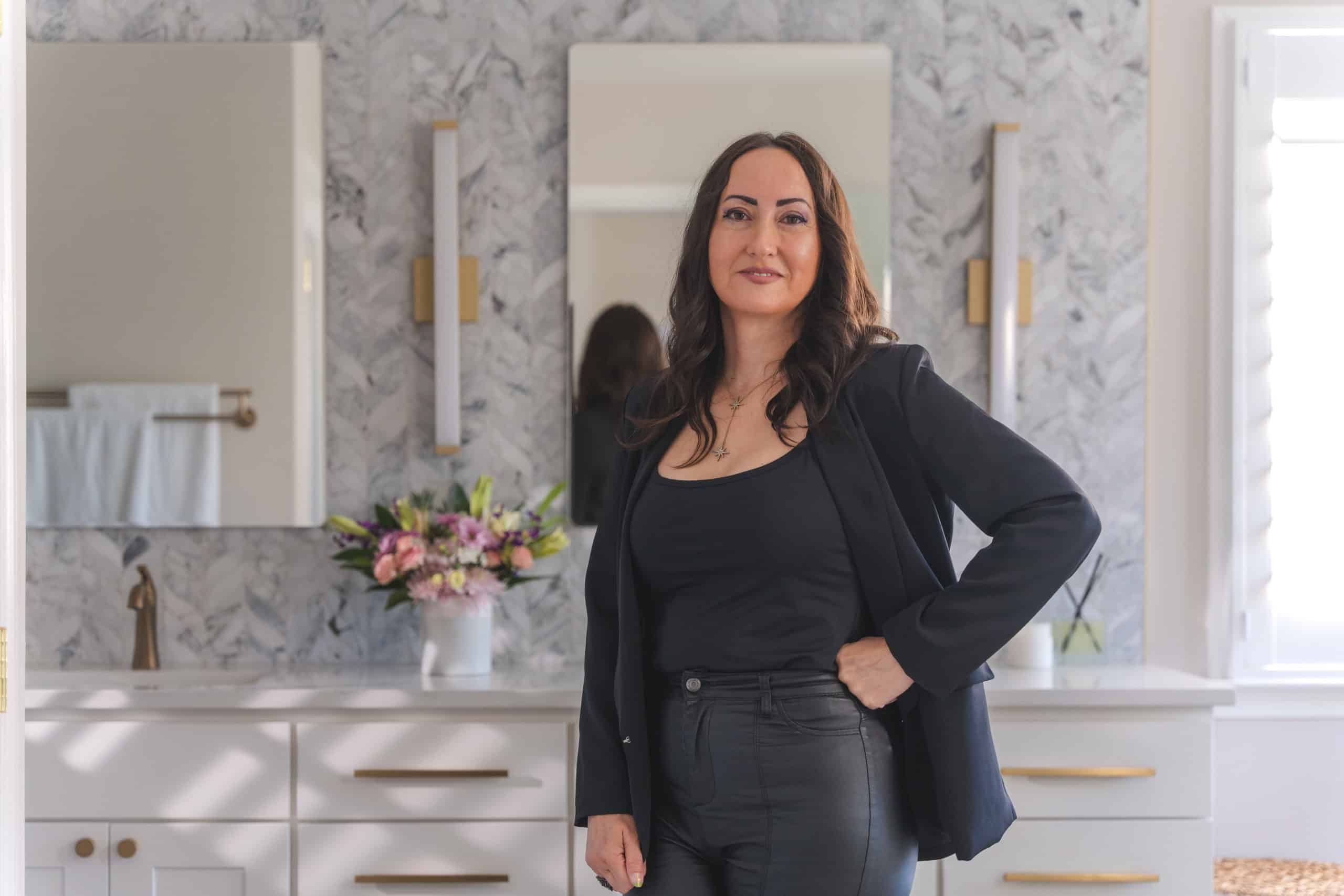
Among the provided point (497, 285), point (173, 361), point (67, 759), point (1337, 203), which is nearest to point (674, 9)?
point (497, 285)

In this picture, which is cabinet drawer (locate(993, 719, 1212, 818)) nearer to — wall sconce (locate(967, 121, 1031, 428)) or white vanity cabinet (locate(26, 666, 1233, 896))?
white vanity cabinet (locate(26, 666, 1233, 896))

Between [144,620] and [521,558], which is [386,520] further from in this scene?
[144,620]

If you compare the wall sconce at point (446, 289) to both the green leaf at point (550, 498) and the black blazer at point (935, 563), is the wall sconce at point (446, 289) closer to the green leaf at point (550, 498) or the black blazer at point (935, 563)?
the green leaf at point (550, 498)

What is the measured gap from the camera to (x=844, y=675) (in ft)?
4.00

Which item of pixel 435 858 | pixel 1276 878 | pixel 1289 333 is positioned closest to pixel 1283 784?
pixel 1276 878

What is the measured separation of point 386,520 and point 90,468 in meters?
0.69

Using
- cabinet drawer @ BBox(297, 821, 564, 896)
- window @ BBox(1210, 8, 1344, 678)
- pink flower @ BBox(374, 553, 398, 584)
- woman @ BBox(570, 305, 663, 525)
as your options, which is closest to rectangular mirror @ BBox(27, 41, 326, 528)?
pink flower @ BBox(374, 553, 398, 584)

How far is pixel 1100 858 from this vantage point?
2143 millimetres

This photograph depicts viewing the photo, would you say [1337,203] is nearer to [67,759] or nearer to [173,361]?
[173,361]

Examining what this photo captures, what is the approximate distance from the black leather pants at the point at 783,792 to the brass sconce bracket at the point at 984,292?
1.49 metres

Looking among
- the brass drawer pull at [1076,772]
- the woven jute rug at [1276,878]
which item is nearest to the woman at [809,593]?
the brass drawer pull at [1076,772]

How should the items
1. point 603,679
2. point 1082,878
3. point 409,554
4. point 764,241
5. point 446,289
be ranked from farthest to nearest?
point 446,289 < point 409,554 < point 1082,878 < point 603,679 < point 764,241

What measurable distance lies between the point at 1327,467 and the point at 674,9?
175cm

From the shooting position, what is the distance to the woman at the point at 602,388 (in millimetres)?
2520
